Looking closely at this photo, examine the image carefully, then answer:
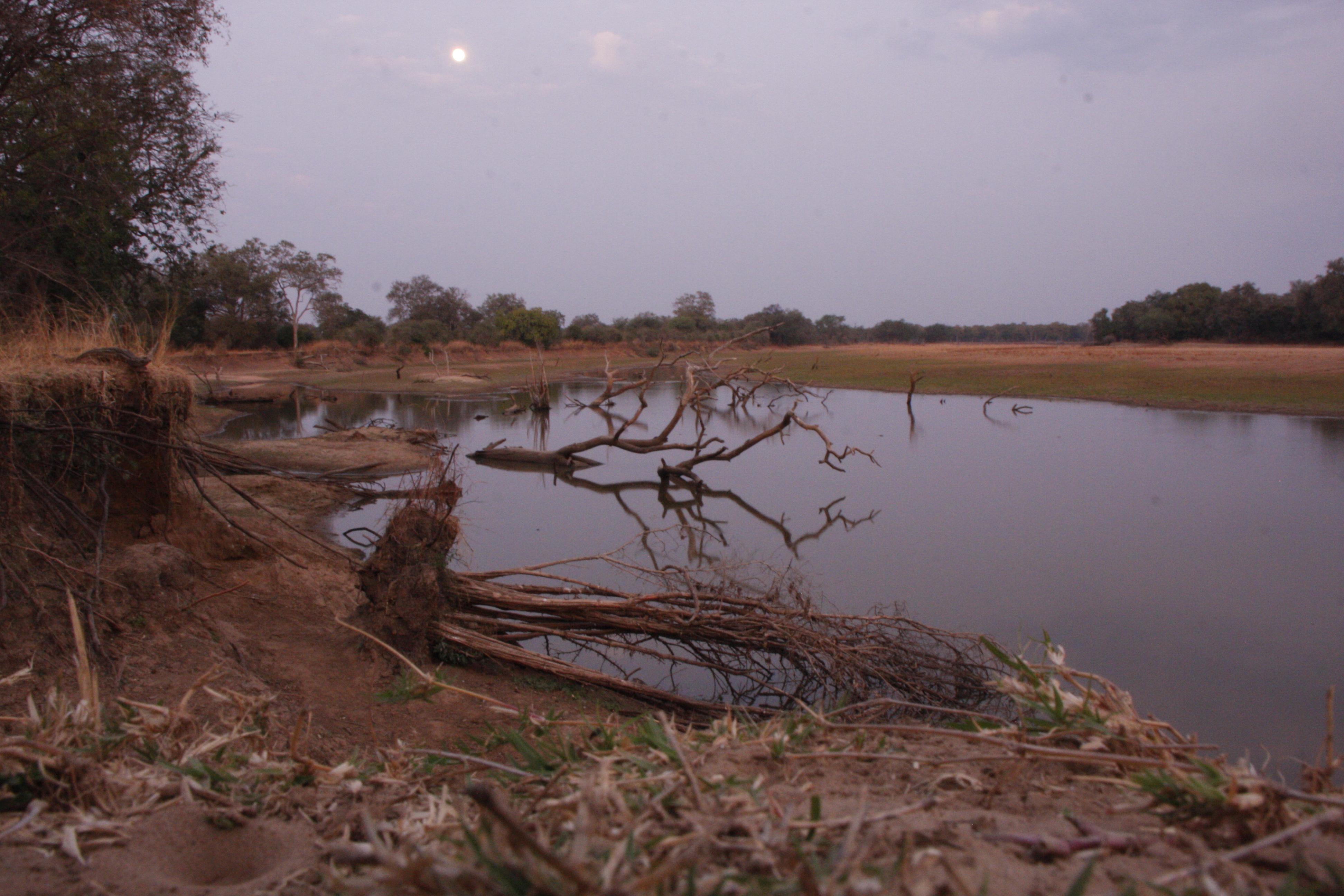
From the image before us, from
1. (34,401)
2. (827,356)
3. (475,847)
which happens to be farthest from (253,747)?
(827,356)

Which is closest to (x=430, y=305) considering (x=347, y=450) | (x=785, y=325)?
(x=785, y=325)

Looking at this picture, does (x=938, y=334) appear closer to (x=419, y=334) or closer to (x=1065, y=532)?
(x=419, y=334)

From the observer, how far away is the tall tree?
1059 cm

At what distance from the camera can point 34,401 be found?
4.69 metres

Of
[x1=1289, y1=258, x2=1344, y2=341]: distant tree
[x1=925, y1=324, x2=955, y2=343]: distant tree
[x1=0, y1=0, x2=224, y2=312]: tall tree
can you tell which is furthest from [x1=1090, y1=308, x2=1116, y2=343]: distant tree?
[x1=0, y1=0, x2=224, y2=312]: tall tree

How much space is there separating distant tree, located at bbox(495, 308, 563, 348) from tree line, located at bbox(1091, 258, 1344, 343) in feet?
125

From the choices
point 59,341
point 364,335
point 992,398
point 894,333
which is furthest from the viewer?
point 894,333

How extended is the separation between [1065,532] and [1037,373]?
975 inches

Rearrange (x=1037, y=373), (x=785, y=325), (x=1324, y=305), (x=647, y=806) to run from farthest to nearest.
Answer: (x=785, y=325) < (x=1324, y=305) < (x=1037, y=373) < (x=647, y=806)

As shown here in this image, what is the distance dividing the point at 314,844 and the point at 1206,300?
193 feet

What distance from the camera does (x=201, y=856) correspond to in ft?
6.46

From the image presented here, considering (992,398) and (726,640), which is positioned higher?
(992,398)

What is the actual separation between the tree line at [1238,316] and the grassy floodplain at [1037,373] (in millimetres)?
1665

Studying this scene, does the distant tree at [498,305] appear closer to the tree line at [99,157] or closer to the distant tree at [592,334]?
the distant tree at [592,334]
